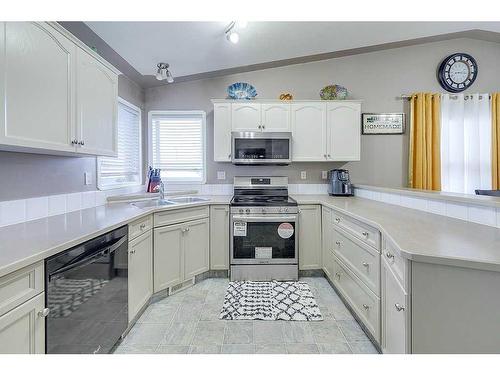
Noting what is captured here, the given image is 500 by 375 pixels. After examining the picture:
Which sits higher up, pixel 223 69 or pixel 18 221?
pixel 223 69

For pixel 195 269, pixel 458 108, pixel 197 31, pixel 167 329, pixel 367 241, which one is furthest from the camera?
pixel 458 108

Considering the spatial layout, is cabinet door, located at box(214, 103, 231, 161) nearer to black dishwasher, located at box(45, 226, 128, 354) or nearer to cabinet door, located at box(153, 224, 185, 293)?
cabinet door, located at box(153, 224, 185, 293)

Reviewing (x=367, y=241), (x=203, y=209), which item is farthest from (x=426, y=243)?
(x=203, y=209)

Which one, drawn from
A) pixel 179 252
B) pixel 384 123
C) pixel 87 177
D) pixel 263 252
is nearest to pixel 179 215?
pixel 179 252

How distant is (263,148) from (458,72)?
9.20 feet

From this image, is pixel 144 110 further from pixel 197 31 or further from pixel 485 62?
pixel 485 62

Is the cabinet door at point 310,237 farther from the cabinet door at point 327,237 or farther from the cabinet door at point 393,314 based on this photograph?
the cabinet door at point 393,314

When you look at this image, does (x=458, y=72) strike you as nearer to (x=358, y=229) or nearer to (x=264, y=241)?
(x=358, y=229)

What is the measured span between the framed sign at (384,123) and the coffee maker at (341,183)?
2.39 ft

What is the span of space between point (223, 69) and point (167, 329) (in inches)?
111

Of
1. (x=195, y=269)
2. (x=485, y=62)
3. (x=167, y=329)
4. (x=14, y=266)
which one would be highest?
(x=485, y=62)

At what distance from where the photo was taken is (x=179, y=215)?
238 cm

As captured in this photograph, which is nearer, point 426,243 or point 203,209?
point 426,243

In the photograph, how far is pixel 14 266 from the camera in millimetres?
856
